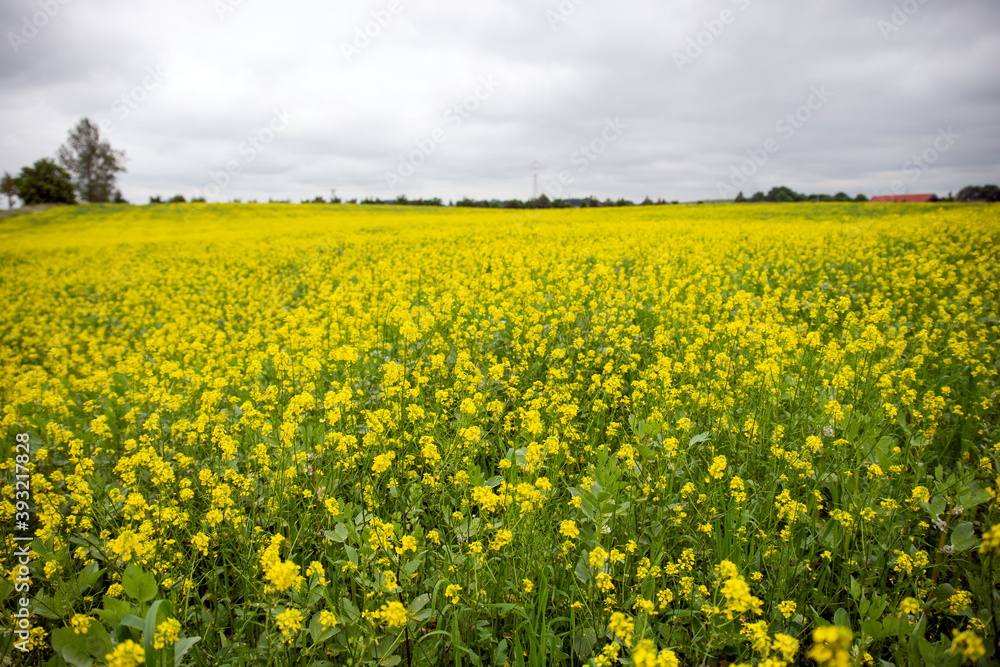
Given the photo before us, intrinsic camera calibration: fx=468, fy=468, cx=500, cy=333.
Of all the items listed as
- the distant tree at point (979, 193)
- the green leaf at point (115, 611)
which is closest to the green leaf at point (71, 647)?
the green leaf at point (115, 611)

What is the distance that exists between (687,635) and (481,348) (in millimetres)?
3254

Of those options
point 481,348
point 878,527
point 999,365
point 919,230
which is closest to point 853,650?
point 878,527

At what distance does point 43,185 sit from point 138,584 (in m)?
62.9

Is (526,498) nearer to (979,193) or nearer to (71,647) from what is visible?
(71,647)

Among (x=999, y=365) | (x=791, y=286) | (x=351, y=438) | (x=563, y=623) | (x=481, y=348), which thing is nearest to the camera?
(x=563, y=623)

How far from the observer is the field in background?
212 centimetres

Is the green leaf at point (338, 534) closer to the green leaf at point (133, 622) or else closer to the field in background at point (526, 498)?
the field in background at point (526, 498)

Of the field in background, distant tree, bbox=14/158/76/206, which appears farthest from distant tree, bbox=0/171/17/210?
the field in background

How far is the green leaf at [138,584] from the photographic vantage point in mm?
1999

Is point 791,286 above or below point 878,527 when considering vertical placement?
above

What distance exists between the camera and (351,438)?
112 inches

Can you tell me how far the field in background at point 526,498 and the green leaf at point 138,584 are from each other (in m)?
0.01

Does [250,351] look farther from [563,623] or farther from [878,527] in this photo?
[878,527]

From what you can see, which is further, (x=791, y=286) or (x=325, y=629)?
(x=791, y=286)
